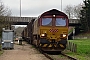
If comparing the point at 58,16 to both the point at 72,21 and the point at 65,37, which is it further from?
the point at 72,21

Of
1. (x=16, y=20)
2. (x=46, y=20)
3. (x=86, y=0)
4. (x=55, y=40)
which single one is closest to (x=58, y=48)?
(x=55, y=40)

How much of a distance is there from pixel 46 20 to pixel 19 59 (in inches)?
258

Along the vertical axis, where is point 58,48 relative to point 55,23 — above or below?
below

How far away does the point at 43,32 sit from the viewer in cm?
2553

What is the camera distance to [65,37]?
2584 cm

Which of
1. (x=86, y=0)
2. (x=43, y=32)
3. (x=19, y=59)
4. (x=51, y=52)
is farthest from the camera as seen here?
(x=86, y=0)

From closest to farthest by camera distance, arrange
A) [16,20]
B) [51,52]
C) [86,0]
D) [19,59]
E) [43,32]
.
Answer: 1. [19,59]
2. [43,32]
3. [51,52]
4. [16,20]
5. [86,0]

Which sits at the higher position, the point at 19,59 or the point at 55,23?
the point at 55,23

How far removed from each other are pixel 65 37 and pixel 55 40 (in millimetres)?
958

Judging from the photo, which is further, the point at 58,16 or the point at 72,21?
the point at 72,21

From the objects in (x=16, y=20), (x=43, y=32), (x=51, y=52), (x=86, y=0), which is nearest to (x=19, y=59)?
(x=43, y=32)

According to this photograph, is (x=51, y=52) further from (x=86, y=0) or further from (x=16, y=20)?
(x=86, y=0)

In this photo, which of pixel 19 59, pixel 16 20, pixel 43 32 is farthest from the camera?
pixel 16 20

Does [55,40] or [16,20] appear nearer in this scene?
[55,40]
